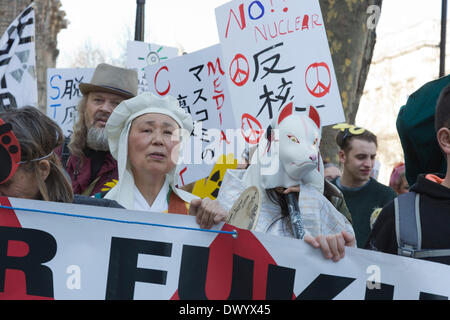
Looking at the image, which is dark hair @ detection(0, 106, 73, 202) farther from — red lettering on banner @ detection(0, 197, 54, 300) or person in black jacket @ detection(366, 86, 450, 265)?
A: person in black jacket @ detection(366, 86, 450, 265)

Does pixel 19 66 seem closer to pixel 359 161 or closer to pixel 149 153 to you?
pixel 149 153

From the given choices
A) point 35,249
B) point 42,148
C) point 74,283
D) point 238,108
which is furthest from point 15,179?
point 238,108

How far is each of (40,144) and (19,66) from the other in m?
2.94

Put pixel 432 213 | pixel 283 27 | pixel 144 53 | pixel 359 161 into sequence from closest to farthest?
pixel 432 213 < pixel 283 27 < pixel 359 161 < pixel 144 53

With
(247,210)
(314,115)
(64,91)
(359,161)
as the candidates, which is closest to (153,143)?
(314,115)

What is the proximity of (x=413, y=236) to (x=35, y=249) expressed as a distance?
1322 mm

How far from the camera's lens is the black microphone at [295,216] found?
2.84 m

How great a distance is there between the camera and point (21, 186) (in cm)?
249

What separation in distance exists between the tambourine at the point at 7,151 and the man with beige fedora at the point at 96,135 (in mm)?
1403

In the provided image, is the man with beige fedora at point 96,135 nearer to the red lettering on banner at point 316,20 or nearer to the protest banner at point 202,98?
the protest banner at point 202,98

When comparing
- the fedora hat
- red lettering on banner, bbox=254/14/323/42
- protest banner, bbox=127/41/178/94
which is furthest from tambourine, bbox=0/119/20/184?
protest banner, bbox=127/41/178/94

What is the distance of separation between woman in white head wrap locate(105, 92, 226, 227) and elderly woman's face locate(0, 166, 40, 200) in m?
0.75

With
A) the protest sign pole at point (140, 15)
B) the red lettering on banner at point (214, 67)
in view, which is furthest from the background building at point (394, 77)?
the red lettering on banner at point (214, 67)
